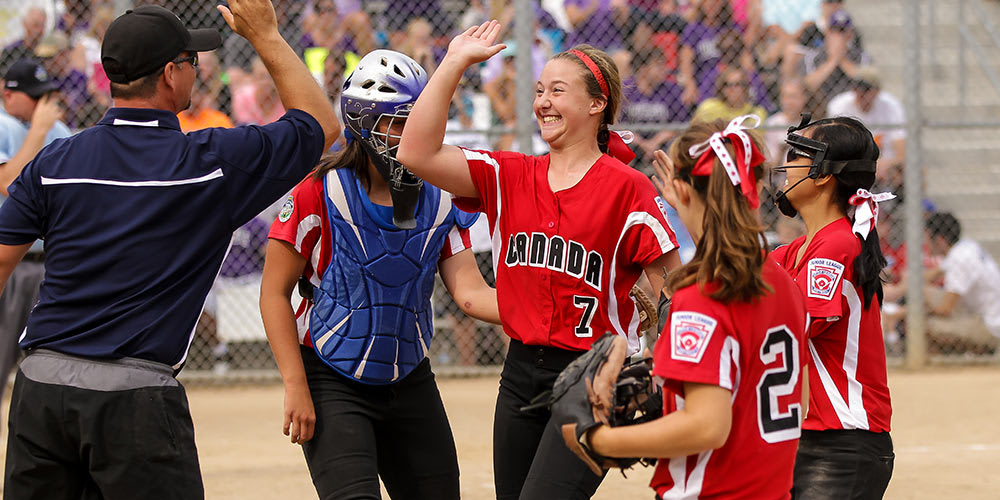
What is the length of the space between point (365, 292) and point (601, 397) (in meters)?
1.36

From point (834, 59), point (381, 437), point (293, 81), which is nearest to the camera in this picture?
point (293, 81)

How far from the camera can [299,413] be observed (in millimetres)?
3807

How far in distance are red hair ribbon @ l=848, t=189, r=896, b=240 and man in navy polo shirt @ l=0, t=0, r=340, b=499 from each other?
73.9 inches

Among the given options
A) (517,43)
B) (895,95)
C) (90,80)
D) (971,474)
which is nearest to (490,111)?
(517,43)

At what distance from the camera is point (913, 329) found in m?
9.96

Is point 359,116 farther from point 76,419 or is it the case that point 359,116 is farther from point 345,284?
point 76,419

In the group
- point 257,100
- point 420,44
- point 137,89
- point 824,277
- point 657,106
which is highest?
point 420,44

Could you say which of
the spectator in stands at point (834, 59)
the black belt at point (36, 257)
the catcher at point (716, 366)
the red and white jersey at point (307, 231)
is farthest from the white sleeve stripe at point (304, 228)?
the spectator in stands at point (834, 59)

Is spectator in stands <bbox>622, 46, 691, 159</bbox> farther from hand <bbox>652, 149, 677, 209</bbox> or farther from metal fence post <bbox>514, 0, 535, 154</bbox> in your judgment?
hand <bbox>652, 149, 677, 209</bbox>

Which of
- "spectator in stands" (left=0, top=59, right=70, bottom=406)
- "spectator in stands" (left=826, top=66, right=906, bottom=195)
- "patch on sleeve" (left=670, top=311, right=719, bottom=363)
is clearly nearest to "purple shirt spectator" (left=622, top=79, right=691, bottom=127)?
"spectator in stands" (left=826, top=66, right=906, bottom=195)

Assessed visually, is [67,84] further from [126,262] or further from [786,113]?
[126,262]

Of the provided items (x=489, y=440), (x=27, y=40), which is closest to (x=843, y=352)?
(x=489, y=440)

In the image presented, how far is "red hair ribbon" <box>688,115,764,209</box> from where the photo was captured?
2812mm

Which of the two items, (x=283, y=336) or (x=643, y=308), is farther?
(x=643, y=308)
